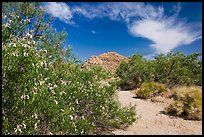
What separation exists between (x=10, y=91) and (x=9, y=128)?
838mm

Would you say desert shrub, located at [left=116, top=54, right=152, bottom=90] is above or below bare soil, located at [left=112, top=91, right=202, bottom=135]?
above

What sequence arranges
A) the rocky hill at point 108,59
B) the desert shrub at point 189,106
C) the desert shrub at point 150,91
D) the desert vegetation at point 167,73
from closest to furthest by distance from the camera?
the desert shrub at point 189,106
the desert shrub at point 150,91
the desert vegetation at point 167,73
the rocky hill at point 108,59

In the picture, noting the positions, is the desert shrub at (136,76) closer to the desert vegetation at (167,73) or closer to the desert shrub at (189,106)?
the desert vegetation at (167,73)

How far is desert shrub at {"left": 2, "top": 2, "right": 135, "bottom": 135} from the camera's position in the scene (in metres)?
6.10

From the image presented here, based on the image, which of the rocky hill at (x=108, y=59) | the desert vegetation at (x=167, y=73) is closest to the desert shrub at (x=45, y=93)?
the desert vegetation at (x=167, y=73)

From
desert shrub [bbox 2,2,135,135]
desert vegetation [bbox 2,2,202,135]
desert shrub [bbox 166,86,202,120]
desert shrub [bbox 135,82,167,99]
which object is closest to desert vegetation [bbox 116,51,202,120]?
desert shrub [bbox 135,82,167,99]

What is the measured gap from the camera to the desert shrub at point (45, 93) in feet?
20.0

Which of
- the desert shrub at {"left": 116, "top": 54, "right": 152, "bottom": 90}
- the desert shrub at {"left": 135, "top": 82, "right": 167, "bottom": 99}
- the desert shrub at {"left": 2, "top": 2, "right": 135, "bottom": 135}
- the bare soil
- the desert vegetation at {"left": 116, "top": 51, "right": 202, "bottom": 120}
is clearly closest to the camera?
the desert shrub at {"left": 2, "top": 2, "right": 135, "bottom": 135}

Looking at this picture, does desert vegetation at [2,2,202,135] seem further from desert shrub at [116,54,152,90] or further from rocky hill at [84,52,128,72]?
rocky hill at [84,52,128,72]

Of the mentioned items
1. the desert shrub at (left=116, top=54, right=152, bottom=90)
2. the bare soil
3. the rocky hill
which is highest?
the rocky hill

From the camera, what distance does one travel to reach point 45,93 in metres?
6.47

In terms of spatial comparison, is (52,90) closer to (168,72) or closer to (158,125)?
(158,125)

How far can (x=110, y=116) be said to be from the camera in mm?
10977

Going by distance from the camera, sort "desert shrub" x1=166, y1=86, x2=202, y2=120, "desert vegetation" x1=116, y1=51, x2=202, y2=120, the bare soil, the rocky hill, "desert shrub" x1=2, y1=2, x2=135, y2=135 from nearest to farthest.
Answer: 1. "desert shrub" x1=2, y1=2, x2=135, y2=135
2. the bare soil
3. "desert shrub" x1=166, y1=86, x2=202, y2=120
4. "desert vegetation" x1=116, y1=51, x2=202, y2=120
5. the rocky hill
